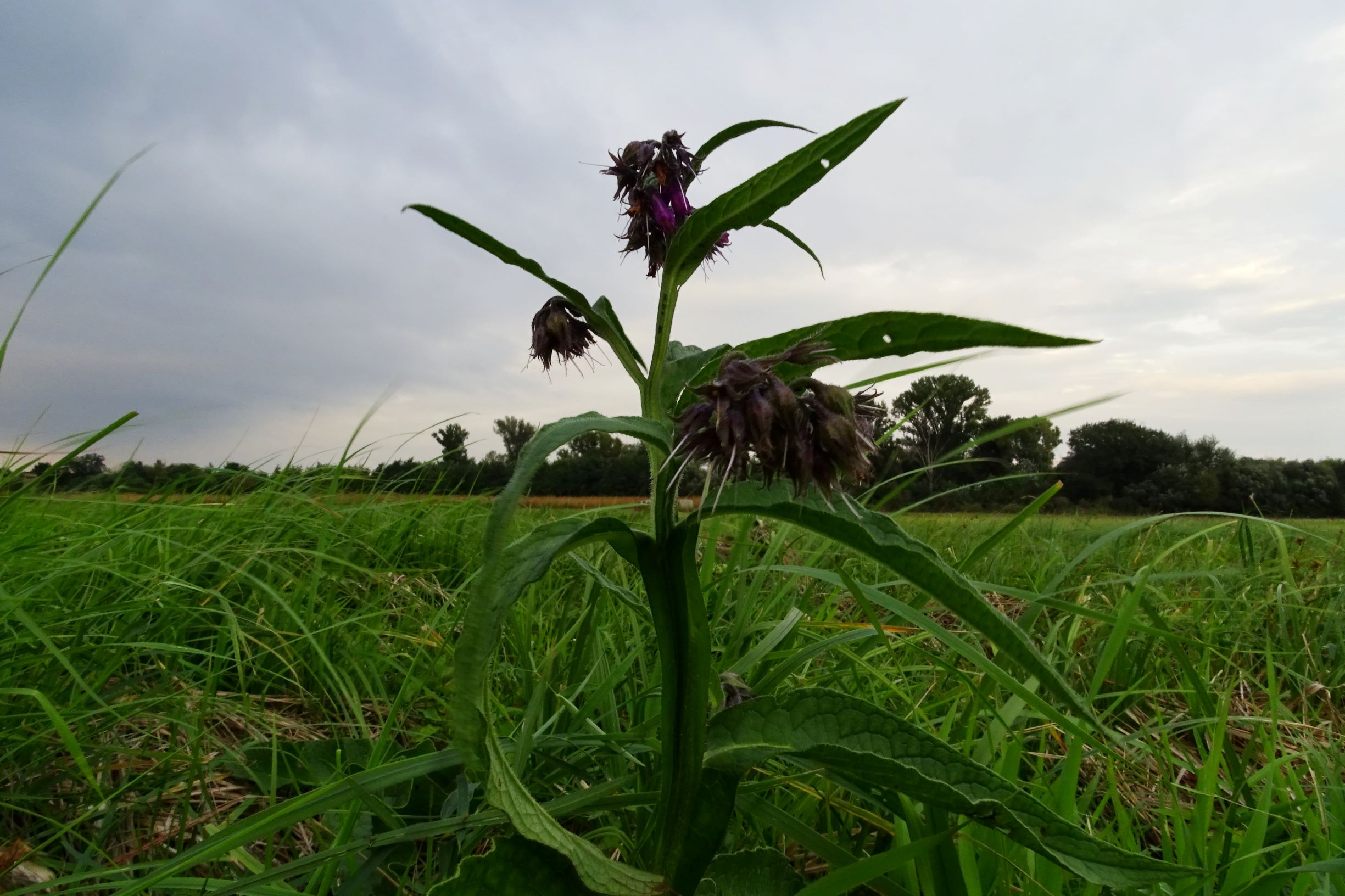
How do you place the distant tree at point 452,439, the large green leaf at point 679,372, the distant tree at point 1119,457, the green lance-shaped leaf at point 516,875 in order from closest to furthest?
the green lance-shaped leaf at point 516,875, the large green leaf at point 679,372, the distant tree at point 452,439, the distant tree at point 1119,457

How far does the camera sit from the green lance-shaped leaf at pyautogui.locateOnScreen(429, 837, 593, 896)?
1.10 metres

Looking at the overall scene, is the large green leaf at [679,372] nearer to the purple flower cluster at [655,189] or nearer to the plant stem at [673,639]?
the plant stem at [673,639]

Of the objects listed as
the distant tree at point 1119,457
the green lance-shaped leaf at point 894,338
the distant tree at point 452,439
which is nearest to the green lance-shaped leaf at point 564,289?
the green lance-shaped leaf at point 894,338

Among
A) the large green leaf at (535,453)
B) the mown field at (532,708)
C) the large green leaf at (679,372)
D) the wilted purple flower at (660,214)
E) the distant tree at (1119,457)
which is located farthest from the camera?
the distant tree at (1119,457)

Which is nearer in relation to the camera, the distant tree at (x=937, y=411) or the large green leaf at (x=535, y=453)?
the large green leaf at (x=535, y=453)

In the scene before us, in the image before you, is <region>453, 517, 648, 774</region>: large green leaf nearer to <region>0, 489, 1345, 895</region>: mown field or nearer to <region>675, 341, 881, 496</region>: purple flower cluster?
<region>675, 341, 881, 496</region>: purple flower cluster

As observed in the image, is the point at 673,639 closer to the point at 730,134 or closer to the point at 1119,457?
the point at 730,134

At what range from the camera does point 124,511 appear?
392 cm

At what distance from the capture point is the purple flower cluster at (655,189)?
4.54 ft

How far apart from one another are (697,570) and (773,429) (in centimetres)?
32

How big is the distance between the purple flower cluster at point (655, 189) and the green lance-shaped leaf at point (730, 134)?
2cm

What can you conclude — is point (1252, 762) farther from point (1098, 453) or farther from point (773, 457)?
point (1098, 453)

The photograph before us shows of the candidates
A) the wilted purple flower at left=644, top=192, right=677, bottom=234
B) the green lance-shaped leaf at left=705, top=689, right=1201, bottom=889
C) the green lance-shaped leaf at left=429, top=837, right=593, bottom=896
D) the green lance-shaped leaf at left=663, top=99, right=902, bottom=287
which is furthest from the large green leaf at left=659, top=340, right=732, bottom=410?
the green lance-shaped leaf at left=429, top=837, right=593, bottom=896

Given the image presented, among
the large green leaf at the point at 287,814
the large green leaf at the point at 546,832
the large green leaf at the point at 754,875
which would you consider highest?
the large green leaf at the point at 546,832
